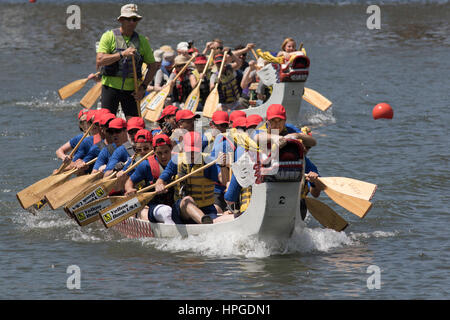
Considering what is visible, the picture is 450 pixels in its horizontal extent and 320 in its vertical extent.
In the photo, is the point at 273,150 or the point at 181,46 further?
the point at 181,46

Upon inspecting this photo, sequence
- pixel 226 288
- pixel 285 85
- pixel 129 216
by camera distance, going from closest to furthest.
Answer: pixel 226 288 → pixel 129 216 → pixel 285 85

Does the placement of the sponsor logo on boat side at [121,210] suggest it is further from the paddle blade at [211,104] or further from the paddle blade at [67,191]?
the paddle blade at [211,104]

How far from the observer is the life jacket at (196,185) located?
1129 centimetres

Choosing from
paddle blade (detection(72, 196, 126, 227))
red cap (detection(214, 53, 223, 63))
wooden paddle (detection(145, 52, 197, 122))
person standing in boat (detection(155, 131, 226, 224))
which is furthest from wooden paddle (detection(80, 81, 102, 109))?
person standing in boat (detection(155, 131, 226, 224))

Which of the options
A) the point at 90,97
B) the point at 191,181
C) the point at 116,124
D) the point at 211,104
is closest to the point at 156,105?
the point at 211,104

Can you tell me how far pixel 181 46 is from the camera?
851 inches

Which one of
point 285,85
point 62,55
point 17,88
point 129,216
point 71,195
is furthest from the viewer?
point 62,55

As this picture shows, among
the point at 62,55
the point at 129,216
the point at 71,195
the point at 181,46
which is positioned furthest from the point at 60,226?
the point at 62,55

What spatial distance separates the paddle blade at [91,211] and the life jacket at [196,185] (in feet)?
3.53

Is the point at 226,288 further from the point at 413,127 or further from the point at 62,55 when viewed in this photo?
the point at 62,55

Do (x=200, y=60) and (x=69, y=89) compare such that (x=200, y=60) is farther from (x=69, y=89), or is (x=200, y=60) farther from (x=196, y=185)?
(x=196, y=185)

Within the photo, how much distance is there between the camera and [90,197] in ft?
39.6

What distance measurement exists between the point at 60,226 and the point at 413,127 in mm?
10405

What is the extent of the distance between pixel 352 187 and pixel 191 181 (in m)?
2.03
